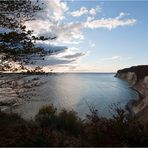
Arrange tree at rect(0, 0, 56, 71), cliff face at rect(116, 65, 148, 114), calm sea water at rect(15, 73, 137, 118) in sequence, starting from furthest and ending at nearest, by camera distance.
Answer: cliff face at rect(116, 65, 148, 114), calm sea water at rect(15, 73, 137, 118), tree at rect(0, 0, 56, 71)

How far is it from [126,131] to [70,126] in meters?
8.37

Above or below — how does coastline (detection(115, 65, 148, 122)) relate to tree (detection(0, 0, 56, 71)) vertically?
below

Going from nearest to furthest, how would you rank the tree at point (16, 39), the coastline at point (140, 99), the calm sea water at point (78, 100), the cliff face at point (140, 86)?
the tree at point (16, 39) < the coastline at point (140, 99) < the calm sea water at point (78, 100) < the cliff face at point (140, 86)

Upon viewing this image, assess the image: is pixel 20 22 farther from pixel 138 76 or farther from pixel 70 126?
pixel 138 76

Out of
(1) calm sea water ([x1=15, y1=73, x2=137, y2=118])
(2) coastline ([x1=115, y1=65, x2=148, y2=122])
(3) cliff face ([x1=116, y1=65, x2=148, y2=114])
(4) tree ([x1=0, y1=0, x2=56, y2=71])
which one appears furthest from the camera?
(3) cliff face ([x1=116, y1=65, x2=148, y2=114])

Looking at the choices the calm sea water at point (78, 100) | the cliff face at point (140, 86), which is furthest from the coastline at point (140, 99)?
the calm sea water at point (78, 100)

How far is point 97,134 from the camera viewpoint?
404 inches

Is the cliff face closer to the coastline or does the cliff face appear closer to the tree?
the coastline

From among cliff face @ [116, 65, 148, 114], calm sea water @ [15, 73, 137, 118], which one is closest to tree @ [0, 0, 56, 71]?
calm sea water @ [15, 73, 137, 118]

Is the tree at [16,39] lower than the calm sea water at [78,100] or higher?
higher

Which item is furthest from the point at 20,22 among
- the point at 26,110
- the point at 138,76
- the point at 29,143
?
the point at 138,76

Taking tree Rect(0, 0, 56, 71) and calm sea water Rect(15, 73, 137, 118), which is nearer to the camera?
tree Rect(0, 0, 56, 71)

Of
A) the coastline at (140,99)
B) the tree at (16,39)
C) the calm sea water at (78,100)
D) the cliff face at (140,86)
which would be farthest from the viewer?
the cliff face at (140,86)

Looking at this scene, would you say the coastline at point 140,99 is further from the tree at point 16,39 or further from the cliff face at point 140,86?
the tree at point 16,39
